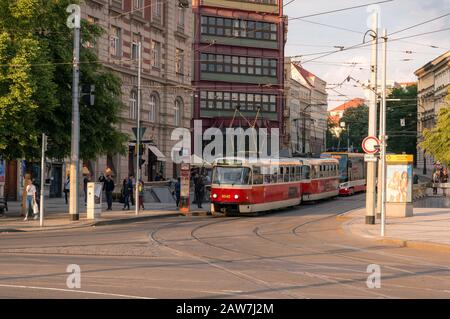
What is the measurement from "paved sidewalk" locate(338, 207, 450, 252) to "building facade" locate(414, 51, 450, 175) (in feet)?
247

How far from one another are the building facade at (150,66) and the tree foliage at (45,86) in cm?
1826

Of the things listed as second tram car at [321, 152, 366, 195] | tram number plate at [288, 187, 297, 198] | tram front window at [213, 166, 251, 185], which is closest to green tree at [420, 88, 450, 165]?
tram number plate at [288, 187, 297, 198]

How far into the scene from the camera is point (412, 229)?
2789cm

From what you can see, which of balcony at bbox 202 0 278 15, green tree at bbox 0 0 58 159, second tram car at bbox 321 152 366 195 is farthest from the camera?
balcony at bbox 202 0 278 15

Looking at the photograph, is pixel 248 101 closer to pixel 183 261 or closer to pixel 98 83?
pixel 98 83

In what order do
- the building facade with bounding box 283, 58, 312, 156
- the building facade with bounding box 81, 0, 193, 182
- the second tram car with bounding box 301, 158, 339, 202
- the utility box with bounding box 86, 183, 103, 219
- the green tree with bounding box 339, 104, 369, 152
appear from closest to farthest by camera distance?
1. the utility box with bounding box 86, 183, 103, 219
2. the second tram car with bounding box 301, 158, 339, 202
3. the building facade with bounding box 81, 0, 193, 182
4. the building facade with bounding box 283, 58, 312, 156
5. the green tree with bounding box 339, 104, 369, 152

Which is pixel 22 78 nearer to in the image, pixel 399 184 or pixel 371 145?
pixel 371 145

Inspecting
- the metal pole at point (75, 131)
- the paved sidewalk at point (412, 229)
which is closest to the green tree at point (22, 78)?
the metal pole at point (75, 131)

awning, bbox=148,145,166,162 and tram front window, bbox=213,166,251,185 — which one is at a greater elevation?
awning, bbox=148,145,166,162

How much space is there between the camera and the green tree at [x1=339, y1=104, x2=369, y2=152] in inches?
5782

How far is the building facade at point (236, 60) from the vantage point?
8106 centimetres

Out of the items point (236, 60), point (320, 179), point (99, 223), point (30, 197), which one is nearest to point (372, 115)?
point (99, 223)

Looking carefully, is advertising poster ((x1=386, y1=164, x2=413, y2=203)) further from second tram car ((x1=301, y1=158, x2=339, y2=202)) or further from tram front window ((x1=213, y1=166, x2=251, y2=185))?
second tram car ((x1=301, y1=158, x2=339, y2=202))
